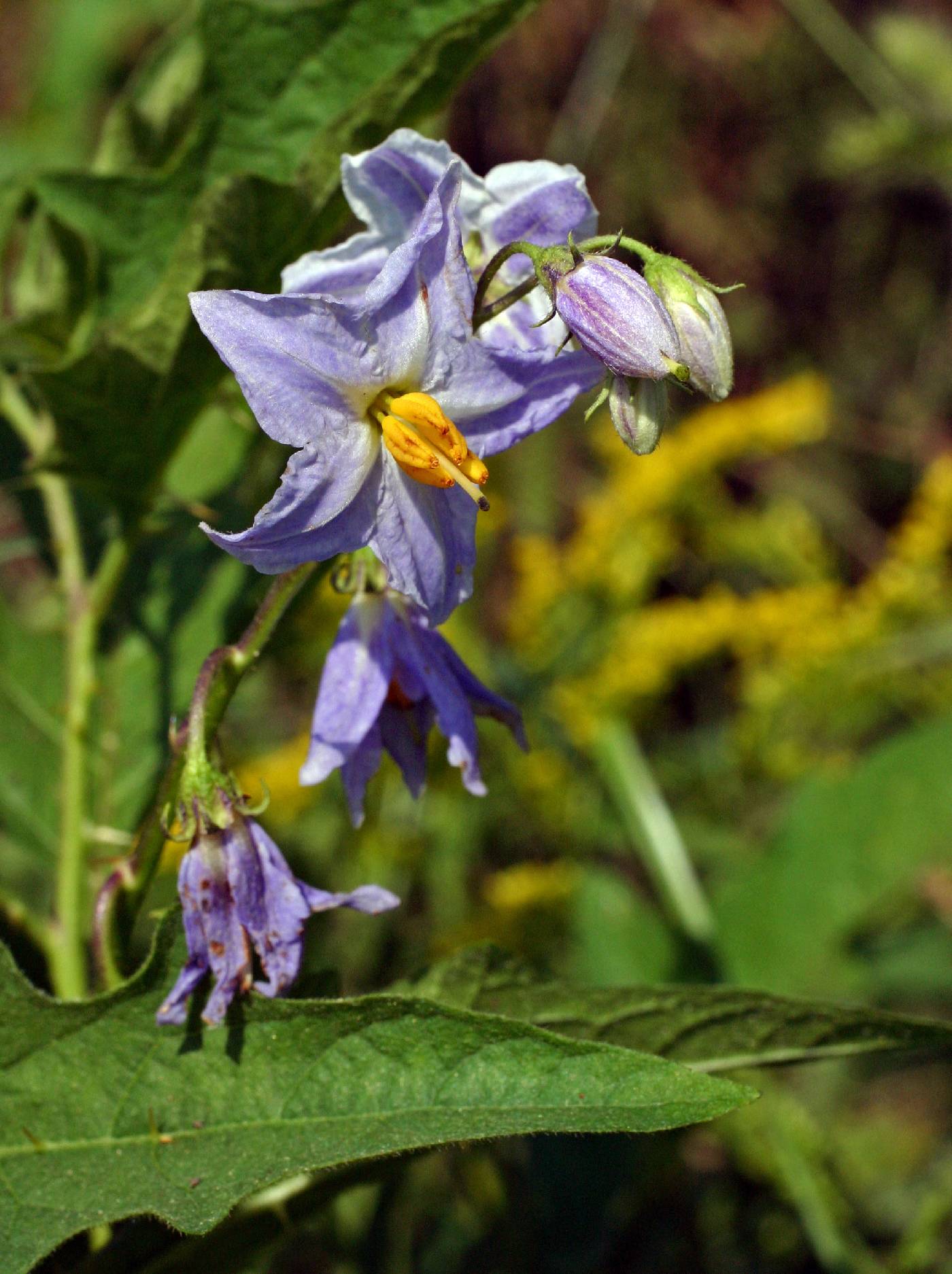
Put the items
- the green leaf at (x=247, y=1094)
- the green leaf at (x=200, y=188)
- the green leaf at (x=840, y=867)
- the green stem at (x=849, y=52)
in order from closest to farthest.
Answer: the green leaf at (x=247, y=1094) → the green leaf at (x=200, y=188) → the green leaf at (x=840, y=867) → the green stem at (x=849, y=52)

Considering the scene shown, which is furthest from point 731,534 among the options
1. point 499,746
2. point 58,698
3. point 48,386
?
point 48,386

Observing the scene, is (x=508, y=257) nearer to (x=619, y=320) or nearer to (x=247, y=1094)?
(x=619, y=320)

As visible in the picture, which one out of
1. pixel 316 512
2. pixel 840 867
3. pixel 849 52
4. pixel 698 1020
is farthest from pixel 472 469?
pixel 849 52

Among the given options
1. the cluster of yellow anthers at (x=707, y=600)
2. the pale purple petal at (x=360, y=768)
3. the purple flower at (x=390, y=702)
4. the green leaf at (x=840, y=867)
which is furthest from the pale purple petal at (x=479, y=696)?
the cluster of yellow anthers at (x=707, y=600)

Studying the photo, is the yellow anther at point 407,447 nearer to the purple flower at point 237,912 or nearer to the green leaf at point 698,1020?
the purple flower at point 237,912

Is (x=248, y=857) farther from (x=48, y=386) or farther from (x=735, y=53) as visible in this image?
(x=735, y=53)

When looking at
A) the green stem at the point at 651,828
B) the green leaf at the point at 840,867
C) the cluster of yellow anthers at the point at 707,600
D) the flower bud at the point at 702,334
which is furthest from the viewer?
the cluster of yellow anthers at the point at 707,600
